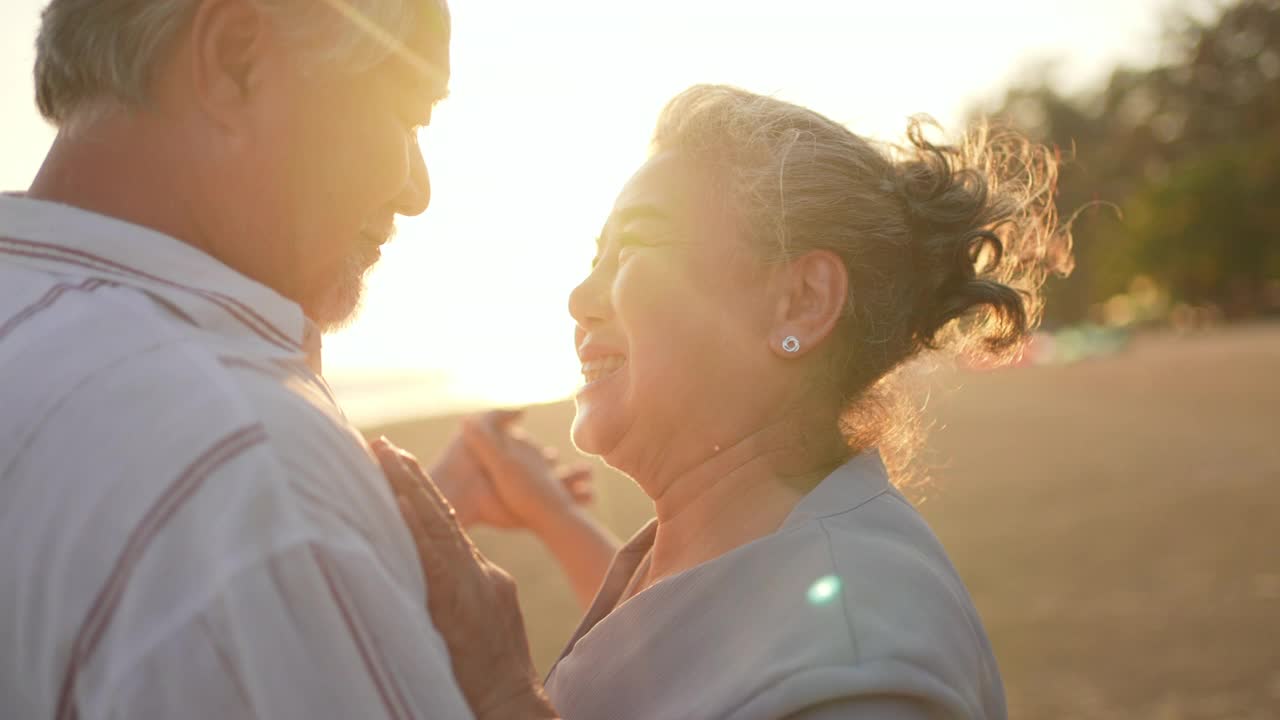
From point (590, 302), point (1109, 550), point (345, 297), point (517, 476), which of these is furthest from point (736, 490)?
point (1109, 550)

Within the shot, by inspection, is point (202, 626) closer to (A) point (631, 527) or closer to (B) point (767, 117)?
(B) point (767, 117)

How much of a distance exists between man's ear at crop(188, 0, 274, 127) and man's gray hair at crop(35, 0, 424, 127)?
0.03 meters

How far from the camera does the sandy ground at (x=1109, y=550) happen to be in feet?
20.4

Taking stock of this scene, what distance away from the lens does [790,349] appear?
8.71ft

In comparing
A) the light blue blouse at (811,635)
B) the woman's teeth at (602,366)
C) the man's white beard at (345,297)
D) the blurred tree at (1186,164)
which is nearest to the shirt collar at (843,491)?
the light blue blouse at (811,635)

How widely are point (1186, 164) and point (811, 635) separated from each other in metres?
72.2

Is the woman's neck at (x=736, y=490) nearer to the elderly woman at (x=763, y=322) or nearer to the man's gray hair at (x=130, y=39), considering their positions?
the elderly woman at (x=763, y=322)

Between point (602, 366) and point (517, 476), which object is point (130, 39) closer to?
point (602, 366)

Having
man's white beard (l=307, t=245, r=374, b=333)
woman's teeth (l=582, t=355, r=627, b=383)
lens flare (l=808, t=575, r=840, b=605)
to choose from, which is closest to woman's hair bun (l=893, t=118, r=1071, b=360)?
woman's teeth (l=582, t=355, r=627, b=383)

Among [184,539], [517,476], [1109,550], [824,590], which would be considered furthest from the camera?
[1109,550]

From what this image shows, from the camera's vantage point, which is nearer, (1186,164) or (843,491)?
(843,491)

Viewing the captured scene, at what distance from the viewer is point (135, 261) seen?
143 cm

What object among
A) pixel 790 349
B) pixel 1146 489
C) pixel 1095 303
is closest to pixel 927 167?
pixel 790 349

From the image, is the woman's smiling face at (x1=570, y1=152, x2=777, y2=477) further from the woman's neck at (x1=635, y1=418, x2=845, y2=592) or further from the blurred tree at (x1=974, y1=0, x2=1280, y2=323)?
the blurred tree at (x1=974, y1=0, x2=1280, y2=323)
